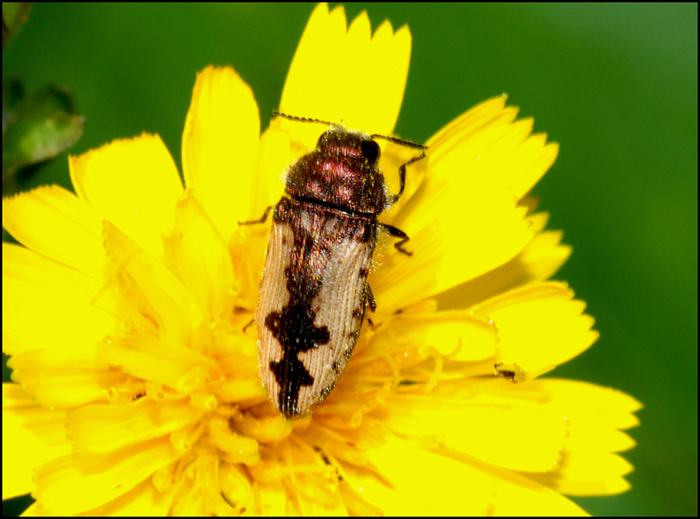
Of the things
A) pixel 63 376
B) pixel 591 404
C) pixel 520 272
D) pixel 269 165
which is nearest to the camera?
Answer: pixel 63 376

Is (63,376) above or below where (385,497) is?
above

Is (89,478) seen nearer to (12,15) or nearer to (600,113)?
→ (12,15)

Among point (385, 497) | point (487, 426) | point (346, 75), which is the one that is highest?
point (346, 75)

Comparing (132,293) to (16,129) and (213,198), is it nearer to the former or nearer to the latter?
(213,198)

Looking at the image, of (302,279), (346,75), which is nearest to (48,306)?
(302,279)

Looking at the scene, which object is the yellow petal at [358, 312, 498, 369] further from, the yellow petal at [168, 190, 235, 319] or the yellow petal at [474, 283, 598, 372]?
the yellow petal at [168, 190, 235, 319]

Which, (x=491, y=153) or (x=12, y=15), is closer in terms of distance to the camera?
(x=12, y=15)

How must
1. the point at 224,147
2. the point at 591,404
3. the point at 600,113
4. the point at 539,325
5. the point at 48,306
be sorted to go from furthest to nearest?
the point at 600,113, the point at 591,404, the point at 539,325, the point at 224,147, the point at 48,306

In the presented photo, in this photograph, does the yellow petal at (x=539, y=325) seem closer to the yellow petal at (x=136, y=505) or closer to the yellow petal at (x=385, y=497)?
the yellow petal at (x=385, y=497)

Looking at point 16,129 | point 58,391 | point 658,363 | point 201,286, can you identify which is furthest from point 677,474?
point 16,129
